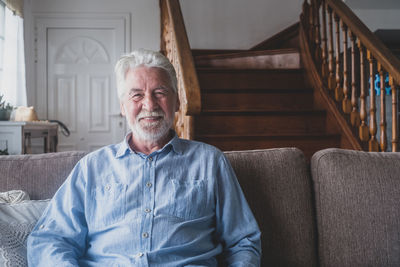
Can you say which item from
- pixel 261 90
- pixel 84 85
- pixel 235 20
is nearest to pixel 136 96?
pixel 261 90

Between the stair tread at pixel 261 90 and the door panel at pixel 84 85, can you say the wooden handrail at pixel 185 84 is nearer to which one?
the stair tread at pixel 261 90

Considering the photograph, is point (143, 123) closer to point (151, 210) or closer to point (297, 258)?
point (151, 210)

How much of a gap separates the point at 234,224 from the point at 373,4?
3651mm

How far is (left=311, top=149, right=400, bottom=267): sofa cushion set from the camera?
4.18ft

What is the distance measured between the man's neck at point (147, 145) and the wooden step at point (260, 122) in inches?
56.8

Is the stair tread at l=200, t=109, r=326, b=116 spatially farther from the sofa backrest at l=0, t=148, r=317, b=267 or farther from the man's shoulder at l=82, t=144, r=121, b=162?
the man's shoulder at l=82, t=144, r=121, b=162

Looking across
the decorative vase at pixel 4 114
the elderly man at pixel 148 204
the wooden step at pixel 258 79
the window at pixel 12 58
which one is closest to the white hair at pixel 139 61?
the elderly man at pixel 148 204

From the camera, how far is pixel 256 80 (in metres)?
3.43

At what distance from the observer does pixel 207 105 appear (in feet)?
10.1

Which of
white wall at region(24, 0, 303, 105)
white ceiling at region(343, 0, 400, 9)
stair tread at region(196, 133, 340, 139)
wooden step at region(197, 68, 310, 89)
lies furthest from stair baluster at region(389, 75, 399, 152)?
white wall at region(24, 0, 303, 105)

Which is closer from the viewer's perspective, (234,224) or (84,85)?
(234,224)

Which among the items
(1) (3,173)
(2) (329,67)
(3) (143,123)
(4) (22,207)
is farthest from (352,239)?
(2) (329,67)

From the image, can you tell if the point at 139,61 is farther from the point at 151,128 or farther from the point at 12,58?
the point at 12,58

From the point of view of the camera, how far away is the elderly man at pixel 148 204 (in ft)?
3.53
